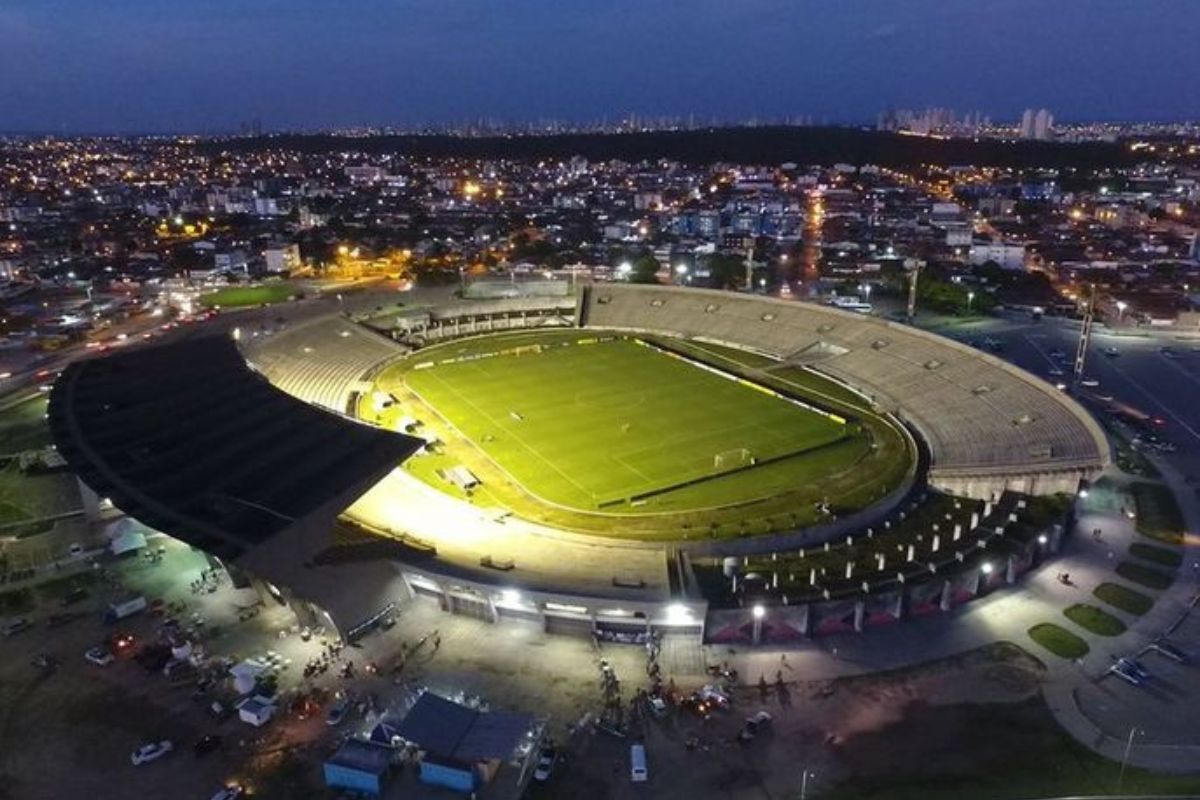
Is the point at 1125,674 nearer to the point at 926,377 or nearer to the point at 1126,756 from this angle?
the point at 1126,756

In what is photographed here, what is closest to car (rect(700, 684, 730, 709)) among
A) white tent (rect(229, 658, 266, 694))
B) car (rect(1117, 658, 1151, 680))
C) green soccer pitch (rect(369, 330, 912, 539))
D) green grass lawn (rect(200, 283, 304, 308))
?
green soccer pitch (rect(369, 330, 912, 539))

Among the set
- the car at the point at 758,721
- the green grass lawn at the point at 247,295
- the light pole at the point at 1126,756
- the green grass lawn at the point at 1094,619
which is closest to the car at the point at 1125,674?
the green grass lawn at the point at 1094,619

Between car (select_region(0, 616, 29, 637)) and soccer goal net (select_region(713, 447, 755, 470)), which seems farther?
soccer goal net (select_region(713, 447, 755, 470))

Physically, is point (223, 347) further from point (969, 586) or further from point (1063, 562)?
point (1063, 562)

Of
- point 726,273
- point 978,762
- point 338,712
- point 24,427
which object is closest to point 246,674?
point 338,712

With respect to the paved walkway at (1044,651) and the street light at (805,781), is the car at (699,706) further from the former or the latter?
the street light at (805,781)

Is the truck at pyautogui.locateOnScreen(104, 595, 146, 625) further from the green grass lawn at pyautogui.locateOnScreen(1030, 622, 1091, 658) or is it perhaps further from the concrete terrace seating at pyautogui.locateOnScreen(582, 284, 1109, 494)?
the concrete terrace seating at pyautogui.locateOnScreen(582, 284, 1109, 494)
